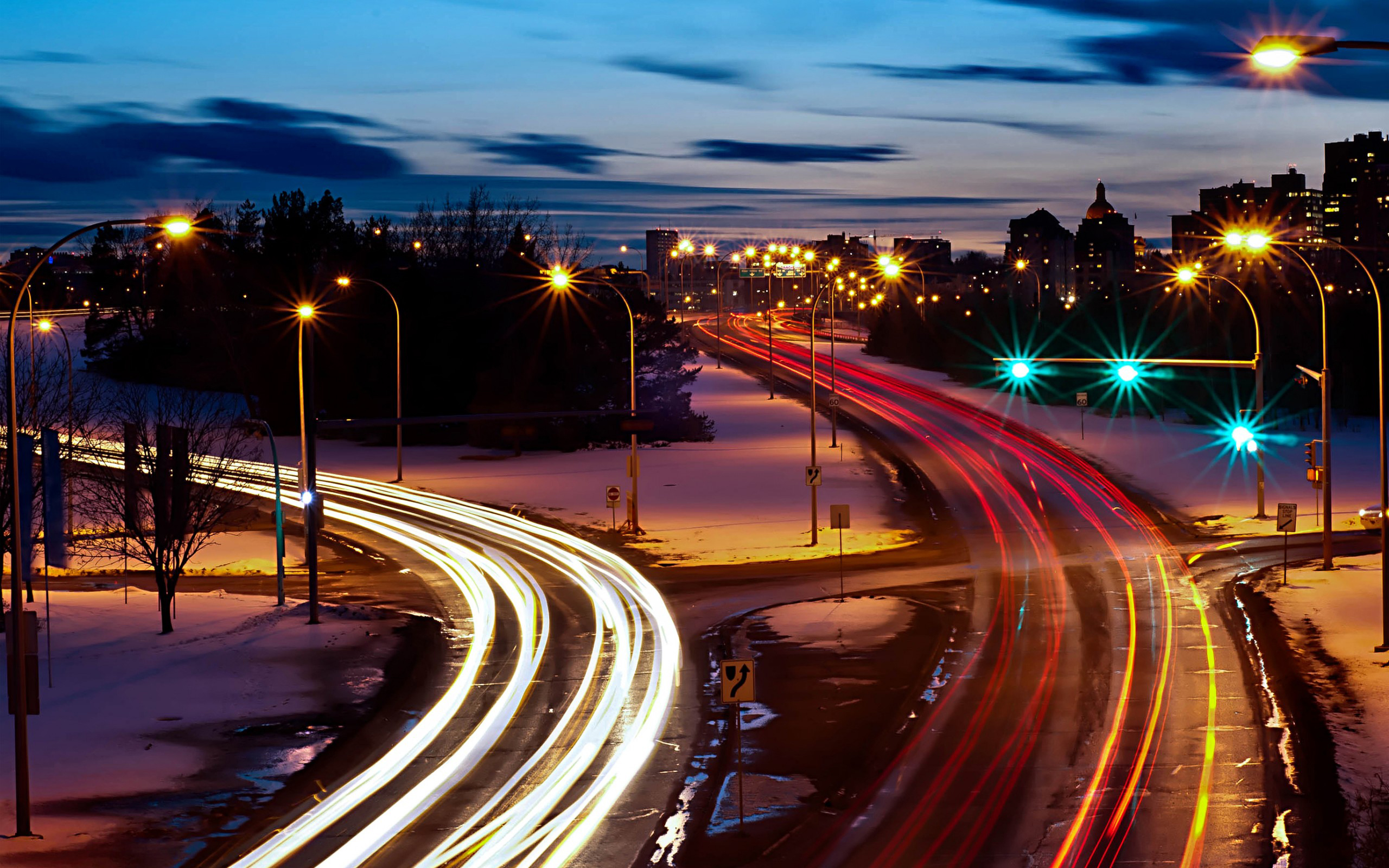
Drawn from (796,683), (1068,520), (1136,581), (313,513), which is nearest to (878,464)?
(1068,520)

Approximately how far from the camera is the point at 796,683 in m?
25.9

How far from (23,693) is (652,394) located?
64312mm

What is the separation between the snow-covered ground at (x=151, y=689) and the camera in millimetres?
19625

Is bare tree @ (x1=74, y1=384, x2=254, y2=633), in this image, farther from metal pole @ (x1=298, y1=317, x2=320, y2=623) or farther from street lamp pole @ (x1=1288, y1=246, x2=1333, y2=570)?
street lamp pole @ (x1=1288, y1=246, x2=1333, y2=570)

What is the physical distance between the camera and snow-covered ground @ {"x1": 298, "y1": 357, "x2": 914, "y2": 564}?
155ft

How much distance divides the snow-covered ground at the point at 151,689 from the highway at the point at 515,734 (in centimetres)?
196

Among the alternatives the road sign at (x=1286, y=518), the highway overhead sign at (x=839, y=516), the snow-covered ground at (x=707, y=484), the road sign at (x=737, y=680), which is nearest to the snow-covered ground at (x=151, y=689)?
the road sign at (x=737, y=680)

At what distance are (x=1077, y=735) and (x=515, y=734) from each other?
9137 millimetres

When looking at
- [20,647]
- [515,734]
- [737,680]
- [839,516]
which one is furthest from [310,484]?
[737,680]

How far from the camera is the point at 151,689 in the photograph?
2598 centimetres

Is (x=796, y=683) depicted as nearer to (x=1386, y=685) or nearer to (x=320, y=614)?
(x=1386, y=685)

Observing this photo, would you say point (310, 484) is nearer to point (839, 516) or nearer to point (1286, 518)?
point (839, 516)

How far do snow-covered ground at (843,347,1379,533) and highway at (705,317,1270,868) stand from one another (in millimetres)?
8567

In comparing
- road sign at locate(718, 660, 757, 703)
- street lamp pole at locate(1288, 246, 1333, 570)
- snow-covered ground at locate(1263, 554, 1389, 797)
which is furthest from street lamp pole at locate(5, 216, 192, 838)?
street lamp pole at locate(1288, 246, 1333, 570)
